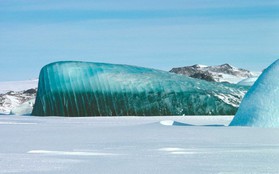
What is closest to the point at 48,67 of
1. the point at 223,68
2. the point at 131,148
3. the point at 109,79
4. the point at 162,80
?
the point at 109,79

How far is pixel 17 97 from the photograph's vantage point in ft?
319

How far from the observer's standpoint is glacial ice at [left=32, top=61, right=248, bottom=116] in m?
44.4

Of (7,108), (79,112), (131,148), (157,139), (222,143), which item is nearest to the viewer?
(131,148)

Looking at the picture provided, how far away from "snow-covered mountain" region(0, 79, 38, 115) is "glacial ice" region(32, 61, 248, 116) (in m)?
7.00

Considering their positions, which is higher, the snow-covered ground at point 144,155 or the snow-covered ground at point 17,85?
the snow-covered ground at point 144,155

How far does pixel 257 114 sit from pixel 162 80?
24851mm

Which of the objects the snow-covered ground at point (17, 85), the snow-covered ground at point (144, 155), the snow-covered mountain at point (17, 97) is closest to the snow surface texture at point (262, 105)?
the snow-covered ground at point (144, 155)

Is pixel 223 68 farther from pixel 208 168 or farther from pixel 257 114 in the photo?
pixel 208 168

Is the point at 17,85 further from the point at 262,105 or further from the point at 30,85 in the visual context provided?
the point at 262,105

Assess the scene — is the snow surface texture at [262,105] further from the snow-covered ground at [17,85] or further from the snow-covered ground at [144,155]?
the snow-covered ground at [17,85]

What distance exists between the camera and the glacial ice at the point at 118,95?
44.4m

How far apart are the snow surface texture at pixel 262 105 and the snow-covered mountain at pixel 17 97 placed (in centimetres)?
3148

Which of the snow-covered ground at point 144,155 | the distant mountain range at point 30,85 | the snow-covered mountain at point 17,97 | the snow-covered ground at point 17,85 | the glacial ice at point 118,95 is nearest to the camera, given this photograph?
the snow-covered ground at point 144,155

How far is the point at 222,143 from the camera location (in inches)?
562
